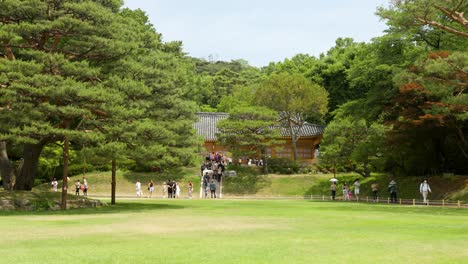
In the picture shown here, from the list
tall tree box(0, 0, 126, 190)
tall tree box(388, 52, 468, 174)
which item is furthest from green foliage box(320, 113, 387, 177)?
tall tree box(0, 0, 126, 190)

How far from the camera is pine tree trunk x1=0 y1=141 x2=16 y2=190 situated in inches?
992

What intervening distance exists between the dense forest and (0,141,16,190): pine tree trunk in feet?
0.18

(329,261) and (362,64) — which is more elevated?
(362,64)

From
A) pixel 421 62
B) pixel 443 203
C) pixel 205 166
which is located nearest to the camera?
pixel 421 62

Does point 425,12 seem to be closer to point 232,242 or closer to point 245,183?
point 232,242

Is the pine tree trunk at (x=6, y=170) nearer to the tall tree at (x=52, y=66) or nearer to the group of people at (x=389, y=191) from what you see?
the tall tree at (x=52, y=66)

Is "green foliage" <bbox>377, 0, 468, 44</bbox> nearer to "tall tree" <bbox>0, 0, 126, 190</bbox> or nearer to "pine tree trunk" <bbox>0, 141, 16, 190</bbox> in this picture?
"tall tree" <bbox>0, 0, 126, 190</bbox>

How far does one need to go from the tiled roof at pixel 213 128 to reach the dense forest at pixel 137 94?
41.5ft

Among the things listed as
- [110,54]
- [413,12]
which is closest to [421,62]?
[413,12]

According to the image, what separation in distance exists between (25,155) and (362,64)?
78.0 feet

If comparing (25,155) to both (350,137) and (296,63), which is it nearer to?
(350,137)

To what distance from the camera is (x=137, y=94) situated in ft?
75.6

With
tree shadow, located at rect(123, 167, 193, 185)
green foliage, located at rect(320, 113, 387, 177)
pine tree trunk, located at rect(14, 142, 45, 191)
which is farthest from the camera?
tree shadow, located at rect(123, 167, 193, 185)

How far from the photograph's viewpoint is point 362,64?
38.4 meters
